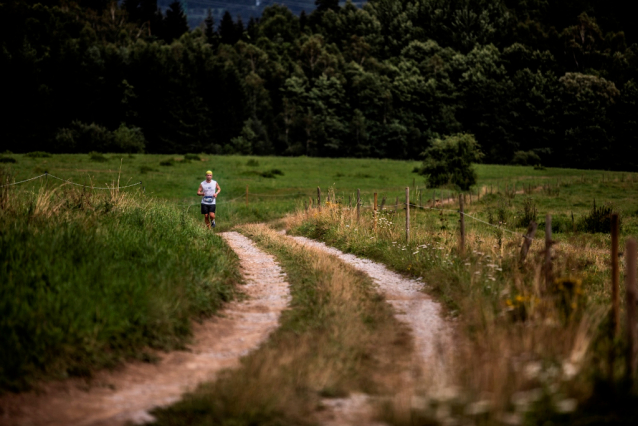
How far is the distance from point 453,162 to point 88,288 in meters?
39.9

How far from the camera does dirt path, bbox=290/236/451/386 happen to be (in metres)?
6.89

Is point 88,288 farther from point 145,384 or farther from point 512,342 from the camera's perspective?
point 512,342

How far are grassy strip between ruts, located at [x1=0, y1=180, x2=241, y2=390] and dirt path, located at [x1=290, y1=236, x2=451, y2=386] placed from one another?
9.72 feet

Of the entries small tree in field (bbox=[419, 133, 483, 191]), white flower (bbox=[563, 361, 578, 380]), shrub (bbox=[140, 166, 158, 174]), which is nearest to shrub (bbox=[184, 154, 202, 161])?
shrub (bbox=[140, 166, 158, 174])

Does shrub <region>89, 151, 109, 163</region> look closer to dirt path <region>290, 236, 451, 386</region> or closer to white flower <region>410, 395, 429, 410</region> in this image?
dirt path <region>290, 236, 451, 386</region>

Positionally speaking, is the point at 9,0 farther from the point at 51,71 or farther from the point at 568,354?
the point at 568,354

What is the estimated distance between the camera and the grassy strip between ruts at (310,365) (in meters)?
5.64

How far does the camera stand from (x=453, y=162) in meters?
45.4

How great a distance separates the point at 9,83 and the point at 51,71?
6.49 metres

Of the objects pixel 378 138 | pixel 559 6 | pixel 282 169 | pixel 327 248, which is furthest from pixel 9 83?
pixel 559 6

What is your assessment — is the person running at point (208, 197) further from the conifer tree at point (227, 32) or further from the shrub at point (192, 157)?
the conifer tree at point (227, 32)

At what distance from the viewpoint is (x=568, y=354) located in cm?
632

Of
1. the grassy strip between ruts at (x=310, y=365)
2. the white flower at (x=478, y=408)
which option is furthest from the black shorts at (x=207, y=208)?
the white flower at (x=478, y=408)

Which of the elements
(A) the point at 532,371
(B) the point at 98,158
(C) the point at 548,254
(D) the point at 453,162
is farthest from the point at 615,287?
(B) the point at 98,158
